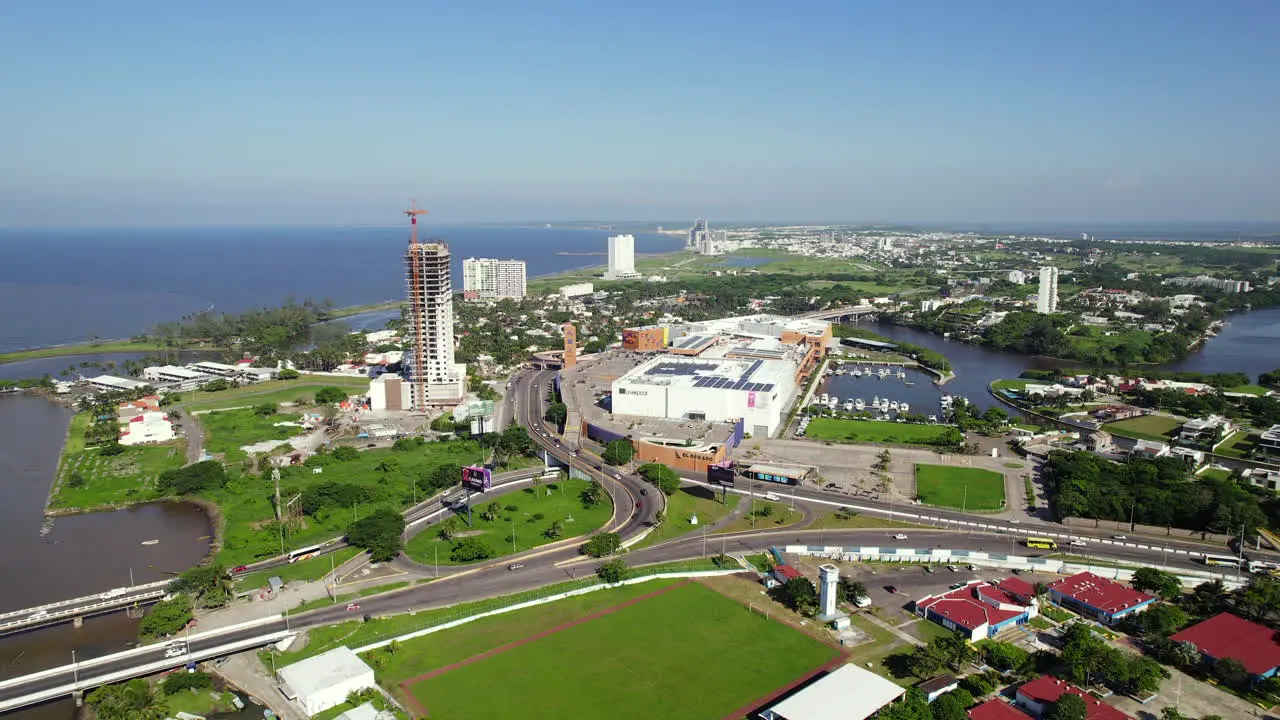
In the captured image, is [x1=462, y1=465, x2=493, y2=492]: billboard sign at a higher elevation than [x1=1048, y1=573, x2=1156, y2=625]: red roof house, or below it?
higher

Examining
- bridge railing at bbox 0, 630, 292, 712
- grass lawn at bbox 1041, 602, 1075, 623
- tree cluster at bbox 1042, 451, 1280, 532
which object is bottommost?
grass lawn at bbox 1041, 602, 1075, 623

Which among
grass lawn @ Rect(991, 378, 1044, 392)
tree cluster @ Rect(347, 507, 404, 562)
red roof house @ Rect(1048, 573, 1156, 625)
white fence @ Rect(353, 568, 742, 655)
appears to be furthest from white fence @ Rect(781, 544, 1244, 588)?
grass lawn @ Rect(991, 378, 1044, 392)

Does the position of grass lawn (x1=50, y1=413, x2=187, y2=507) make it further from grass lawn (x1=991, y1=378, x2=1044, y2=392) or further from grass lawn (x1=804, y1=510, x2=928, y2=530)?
grass lawn (x1=991, y1=378, x2=1044, y2=392)

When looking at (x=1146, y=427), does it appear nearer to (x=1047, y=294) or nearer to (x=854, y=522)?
(x=854, y=522)

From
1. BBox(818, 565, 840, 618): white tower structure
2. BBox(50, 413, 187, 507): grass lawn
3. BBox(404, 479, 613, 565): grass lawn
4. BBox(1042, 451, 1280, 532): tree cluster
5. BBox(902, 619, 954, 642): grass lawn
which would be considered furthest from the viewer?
BBox(50, 413, 187, 507): grass lawn

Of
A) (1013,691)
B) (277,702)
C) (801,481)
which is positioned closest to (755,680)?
(1013,691)

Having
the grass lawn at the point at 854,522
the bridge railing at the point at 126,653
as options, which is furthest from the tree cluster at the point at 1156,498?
the bridge railing at the point at 126,653

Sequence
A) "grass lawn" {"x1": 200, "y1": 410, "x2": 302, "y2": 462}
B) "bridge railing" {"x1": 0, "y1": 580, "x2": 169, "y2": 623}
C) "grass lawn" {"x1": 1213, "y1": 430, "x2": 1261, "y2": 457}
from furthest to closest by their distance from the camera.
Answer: "grass lawn" {"x1": 200, "y1": 410, "x2": 302, "y2": 462} → "grass lawn" {"x1": 1213, "y1": 430, "x2": 1261, "y2": 457} → "bridge railing" {"x1": 0, "y1": 580, "x2": 169, "y2": 623}
